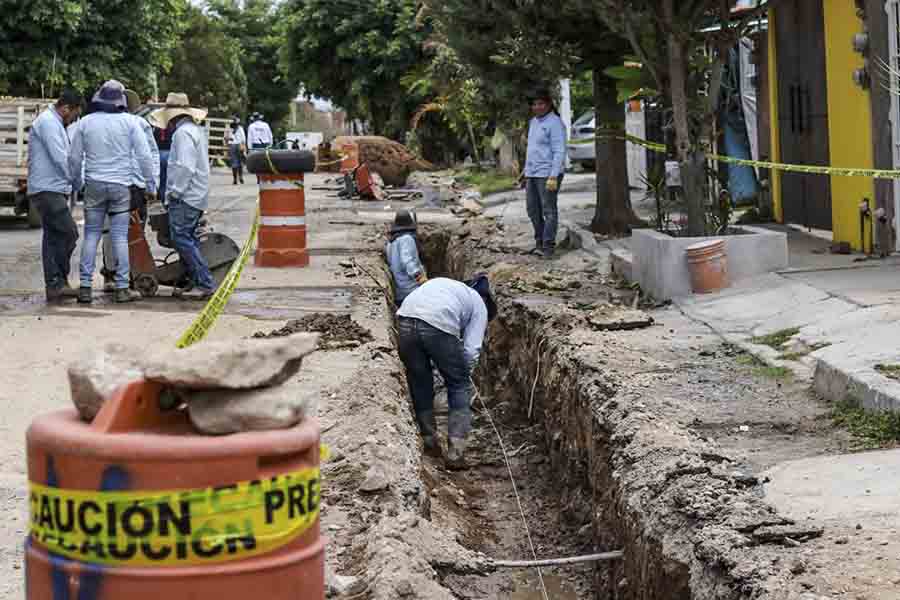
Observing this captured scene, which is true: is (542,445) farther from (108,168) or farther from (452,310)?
(108,168)

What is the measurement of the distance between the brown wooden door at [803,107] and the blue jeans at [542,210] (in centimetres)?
290

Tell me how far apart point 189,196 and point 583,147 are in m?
23.5

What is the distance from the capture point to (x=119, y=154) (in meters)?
12.6

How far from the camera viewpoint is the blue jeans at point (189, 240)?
511 inches

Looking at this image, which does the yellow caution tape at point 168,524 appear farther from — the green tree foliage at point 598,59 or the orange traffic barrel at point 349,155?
the orange traffic barrel at point 349,155

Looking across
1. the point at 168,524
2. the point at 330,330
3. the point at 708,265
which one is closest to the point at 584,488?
the point at 330,330

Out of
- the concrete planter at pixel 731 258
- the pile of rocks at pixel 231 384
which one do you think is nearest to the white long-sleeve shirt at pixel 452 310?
the concrete planter at pixel 731 258

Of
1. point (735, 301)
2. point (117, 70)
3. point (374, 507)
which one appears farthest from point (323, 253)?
point (117, 70)

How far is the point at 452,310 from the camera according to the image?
32.7 ft

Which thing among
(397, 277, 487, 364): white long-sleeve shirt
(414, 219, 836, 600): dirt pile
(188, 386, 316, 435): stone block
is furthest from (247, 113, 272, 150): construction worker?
(188, 386, 316, 435): stone block

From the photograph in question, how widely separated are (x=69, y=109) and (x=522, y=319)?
4.50 m

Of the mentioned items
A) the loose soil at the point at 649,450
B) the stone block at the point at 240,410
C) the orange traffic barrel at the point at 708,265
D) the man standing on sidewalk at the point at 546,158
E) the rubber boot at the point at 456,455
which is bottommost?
the rubber boot at the point at 456,455

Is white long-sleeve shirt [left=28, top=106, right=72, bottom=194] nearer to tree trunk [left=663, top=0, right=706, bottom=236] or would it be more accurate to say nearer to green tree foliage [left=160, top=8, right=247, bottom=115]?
tree trunk [left=663, top=0, right=706, bottom=236]

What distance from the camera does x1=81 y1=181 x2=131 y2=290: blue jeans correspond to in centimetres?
1256
